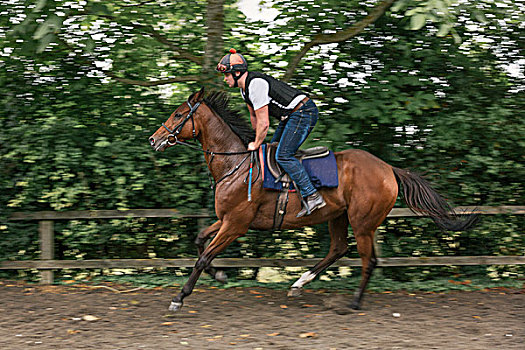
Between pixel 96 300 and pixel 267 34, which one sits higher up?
pixel 267 34

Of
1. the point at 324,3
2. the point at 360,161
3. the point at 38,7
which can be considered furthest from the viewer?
the point at 324,3

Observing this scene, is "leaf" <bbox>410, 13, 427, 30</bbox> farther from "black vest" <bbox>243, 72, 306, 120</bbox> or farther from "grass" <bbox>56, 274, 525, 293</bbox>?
"grass" <bbox>56, 274, 525, 293</bbox>

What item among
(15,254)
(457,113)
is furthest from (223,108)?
(15,254)

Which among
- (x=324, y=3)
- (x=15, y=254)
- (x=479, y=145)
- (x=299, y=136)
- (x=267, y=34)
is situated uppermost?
(x=324, y=3)

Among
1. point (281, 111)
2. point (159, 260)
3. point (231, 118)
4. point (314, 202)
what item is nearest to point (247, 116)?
point (231, 118)

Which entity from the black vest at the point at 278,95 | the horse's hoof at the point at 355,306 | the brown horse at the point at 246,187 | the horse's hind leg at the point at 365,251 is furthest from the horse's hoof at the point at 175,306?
the black vest at the point at 278,95

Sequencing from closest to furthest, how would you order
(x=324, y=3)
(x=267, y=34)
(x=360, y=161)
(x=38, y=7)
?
1. (x=38, y=7)
2. (x=360, y=161)
3. (x=324, y=3)
4. (x=267, y=34)

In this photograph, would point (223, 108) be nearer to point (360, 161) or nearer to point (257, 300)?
point (360, 161)

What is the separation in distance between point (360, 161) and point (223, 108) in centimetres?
183

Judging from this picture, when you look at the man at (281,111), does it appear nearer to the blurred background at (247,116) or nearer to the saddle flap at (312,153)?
the saddle flap at (312,153)

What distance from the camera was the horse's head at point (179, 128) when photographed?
650 cm

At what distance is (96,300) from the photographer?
6898 mm

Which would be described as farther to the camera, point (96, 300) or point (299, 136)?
point (96, 300)

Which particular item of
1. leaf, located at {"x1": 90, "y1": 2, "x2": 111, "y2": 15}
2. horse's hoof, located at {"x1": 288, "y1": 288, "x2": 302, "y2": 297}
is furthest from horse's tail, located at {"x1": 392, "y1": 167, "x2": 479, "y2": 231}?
leaf, located at {"x1": 90, "y1": 2, "x2": 111, "y2": 15}
